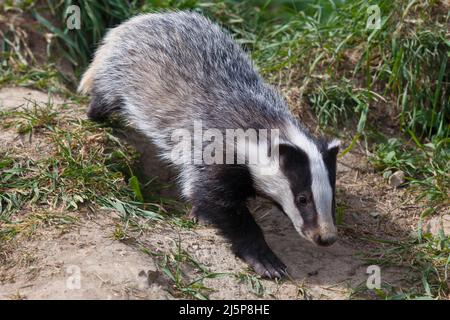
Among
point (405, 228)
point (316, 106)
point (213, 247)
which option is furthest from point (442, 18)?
point (213, 247)

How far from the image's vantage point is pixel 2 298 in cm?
436

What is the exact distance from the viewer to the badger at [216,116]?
496cm

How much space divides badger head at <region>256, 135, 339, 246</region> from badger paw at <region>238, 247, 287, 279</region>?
11.5 inches

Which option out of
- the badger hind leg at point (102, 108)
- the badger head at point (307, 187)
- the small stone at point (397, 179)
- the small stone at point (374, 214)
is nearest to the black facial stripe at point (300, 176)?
the badger head at point (307, 187)

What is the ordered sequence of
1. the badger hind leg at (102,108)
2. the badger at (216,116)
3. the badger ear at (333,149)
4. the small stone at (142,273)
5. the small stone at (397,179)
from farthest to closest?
the badger hind leg at (102,108) < the small stone at (397,179) < the badger ear at (333,149) < the badger at (216,116) < the small stone at (142,273)

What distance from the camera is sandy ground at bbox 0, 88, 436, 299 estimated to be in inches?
177

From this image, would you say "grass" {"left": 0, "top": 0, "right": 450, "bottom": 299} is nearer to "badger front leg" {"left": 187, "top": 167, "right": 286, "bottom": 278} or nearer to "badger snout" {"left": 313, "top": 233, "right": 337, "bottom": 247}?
"badger front leg" {"left": 187, "top": 167, "right": 286, "bottom": 278}

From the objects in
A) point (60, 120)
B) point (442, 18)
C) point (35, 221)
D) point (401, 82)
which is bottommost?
point (35, 221)

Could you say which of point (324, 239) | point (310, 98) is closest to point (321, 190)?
point (324, 239)

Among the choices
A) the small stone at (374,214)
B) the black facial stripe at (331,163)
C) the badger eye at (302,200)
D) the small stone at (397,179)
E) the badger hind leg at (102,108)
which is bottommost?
the small stone at (374,214)

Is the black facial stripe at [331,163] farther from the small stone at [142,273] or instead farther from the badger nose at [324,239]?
the small stone at [142,273]

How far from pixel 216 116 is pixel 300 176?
106 cm

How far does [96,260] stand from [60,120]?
76.8 inches

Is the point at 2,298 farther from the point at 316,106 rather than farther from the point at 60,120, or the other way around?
the point at 316,106
